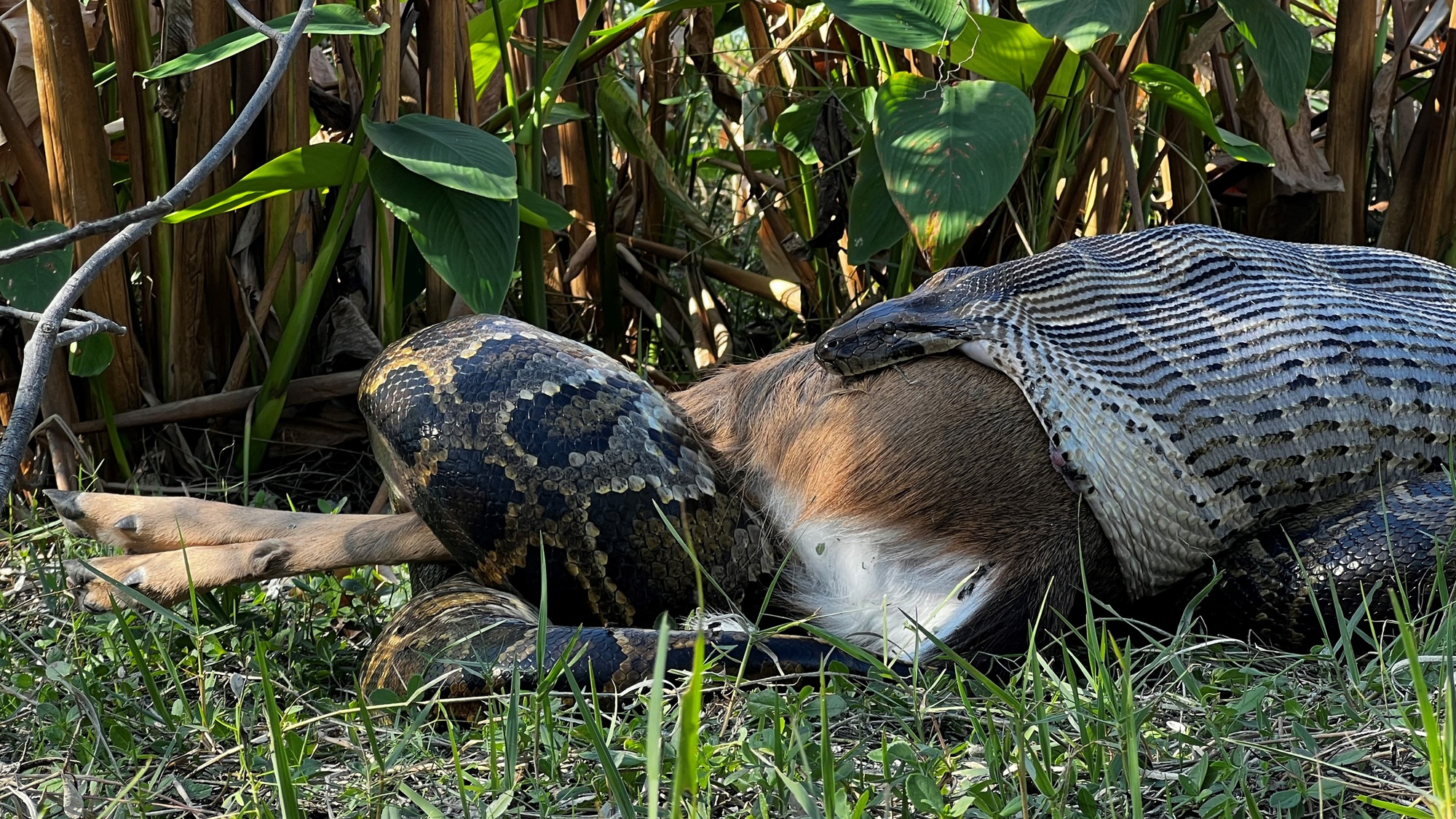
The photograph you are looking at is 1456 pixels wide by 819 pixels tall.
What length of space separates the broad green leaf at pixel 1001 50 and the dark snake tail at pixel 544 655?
1.39 m

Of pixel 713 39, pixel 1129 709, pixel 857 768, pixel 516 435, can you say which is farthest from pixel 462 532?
pixel 713 39

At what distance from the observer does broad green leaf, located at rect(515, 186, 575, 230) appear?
265cm

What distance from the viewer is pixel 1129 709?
1.44 meters

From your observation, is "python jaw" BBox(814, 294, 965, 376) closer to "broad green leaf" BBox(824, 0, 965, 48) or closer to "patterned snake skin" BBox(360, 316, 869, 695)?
"patterned snake skin" BBox(360, 316, 869, 695)

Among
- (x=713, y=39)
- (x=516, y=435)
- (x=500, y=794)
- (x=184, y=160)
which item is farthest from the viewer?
(x=713, y=39)

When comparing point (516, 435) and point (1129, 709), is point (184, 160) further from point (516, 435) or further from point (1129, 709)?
point (1129, 709)

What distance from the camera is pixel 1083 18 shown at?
224 centimetres

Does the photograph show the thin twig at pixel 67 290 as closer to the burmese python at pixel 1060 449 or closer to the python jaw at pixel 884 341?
the burmese python at pixel 1060 449

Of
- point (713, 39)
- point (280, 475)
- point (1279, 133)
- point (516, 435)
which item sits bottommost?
point (280, 475)

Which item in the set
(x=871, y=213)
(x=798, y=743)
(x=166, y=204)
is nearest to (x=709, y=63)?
(x=871, y=213)

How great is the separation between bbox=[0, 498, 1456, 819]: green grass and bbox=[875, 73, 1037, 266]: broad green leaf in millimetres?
845

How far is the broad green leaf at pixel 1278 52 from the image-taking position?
271cm

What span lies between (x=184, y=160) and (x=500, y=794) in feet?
6.09

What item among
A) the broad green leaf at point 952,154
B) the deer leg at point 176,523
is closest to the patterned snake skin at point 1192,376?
the broad green leaf at point 952,154
